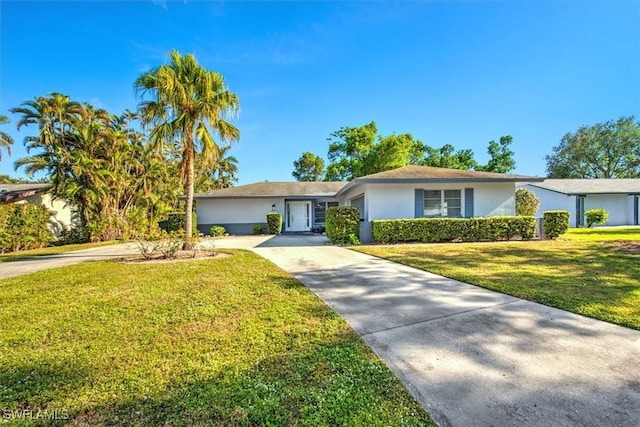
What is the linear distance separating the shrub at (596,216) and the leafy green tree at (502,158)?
60.9 ft

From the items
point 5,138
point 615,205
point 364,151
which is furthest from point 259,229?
point 615,205

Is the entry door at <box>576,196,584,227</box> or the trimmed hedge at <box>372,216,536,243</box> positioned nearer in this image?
the trimmed hedge at <box>372,216,536,243</box>

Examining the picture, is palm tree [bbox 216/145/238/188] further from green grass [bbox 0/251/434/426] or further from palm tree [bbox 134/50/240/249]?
green grass [bbox 0/251/434/426]

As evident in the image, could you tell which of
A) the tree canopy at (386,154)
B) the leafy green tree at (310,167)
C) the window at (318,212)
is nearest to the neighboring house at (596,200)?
the tree canopy at (386,154)

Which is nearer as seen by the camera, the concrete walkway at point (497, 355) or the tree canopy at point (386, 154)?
the concrete walkway at point (497, 355)

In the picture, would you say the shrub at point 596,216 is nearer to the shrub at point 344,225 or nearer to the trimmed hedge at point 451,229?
the trimmed hedge at point 451,229

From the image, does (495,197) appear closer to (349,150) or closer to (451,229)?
(451,229)

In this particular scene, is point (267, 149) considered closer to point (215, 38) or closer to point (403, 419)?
point (215, 38)

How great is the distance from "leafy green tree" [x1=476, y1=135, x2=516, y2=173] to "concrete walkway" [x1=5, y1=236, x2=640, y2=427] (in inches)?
1537

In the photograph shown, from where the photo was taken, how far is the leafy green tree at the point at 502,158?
1476 inches

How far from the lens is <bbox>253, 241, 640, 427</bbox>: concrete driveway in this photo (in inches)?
74.4

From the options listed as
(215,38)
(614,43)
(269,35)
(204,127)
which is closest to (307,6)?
(269,35)

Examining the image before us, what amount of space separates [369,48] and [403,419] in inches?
513

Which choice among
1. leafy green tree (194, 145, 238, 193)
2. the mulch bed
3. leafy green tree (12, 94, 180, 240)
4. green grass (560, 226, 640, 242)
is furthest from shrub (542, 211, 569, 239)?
leafy green tree (194, 145, 238, 193)
